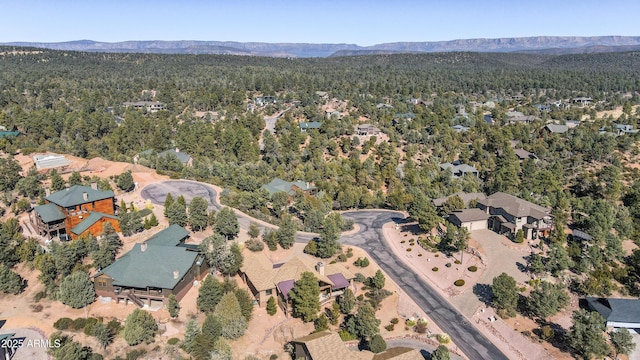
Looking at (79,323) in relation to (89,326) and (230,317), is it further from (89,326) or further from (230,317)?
(230,317)

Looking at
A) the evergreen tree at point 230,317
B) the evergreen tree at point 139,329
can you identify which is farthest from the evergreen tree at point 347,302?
the evergreen tree at point 139,329

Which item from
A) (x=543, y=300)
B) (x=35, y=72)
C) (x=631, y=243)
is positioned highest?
(x=35, y=72)

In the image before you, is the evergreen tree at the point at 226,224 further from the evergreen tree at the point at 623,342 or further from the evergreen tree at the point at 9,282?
the evergreen tree at the point at 623,342

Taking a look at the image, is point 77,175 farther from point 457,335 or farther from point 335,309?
point 457,335

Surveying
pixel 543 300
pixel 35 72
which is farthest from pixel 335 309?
pixel 35 72

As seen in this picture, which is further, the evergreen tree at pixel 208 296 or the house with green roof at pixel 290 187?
the house with green roof at pixel 290 187

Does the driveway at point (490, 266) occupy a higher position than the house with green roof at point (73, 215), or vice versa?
the house with green roof at point (73, 215)
